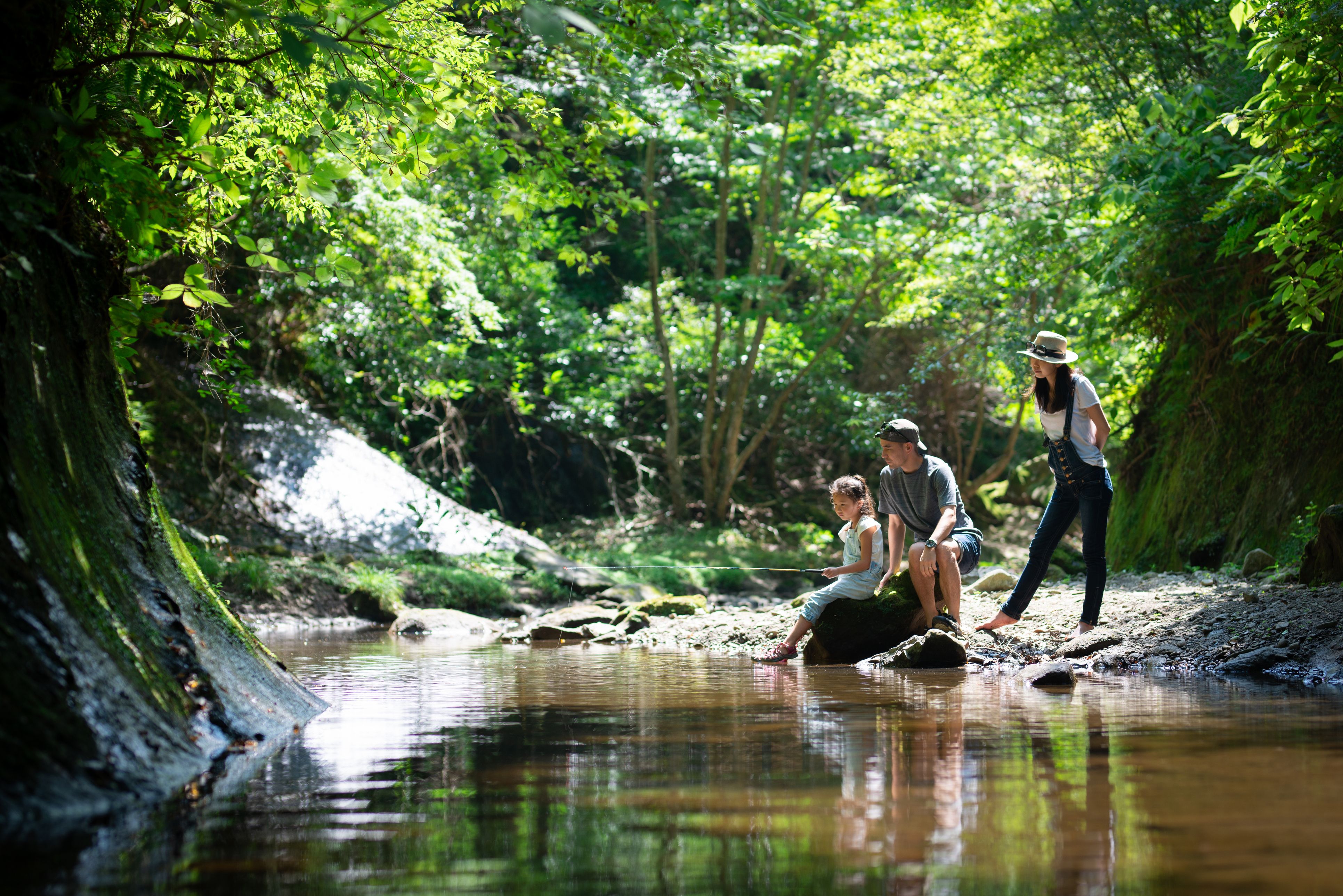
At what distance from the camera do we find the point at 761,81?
2153 cm

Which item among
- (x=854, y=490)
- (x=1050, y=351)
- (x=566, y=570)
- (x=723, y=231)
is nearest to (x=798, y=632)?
(x=854, y=490)

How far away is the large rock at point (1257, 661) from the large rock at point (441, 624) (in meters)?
7.06

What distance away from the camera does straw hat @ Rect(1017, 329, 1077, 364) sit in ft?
22.1

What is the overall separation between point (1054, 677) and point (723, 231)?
44.9 ft

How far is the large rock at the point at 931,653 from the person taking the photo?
267 inches

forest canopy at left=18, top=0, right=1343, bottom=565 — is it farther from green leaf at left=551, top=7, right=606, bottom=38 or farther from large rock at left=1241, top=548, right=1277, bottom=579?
large rock at left=1241, top=548, right=1277, bottom=579

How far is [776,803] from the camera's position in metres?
2.97

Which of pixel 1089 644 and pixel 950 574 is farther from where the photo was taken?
pixel 950 574

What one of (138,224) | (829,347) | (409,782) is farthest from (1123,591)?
(829,347)

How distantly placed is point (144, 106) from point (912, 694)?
4.34 metres

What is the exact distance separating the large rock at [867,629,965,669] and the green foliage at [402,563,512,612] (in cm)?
714

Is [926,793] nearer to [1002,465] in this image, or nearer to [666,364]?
[666,364]

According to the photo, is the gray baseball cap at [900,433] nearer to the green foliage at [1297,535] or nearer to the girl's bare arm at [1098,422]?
the girl's bare arm at [1098,422]

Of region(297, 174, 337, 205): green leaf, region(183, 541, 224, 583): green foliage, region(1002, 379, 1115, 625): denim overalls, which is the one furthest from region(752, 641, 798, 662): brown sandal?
region(183, 541, 224, 583): green foliage
